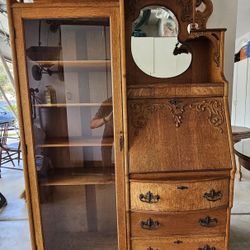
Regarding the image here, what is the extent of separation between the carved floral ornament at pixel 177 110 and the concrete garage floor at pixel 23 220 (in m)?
1.15

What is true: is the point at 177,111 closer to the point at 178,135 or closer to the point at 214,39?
the point at 178,135

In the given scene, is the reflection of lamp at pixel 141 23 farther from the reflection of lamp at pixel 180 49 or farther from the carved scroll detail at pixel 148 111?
the carved scroll detail at pixel 148 111

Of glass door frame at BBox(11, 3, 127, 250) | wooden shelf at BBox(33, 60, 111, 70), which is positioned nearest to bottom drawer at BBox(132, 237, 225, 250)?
glass door frame at BBox(11, 3, 127, 250)

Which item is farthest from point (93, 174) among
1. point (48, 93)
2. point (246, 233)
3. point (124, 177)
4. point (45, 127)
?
point (246, 233)

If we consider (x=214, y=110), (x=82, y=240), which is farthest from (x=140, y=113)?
(x=82, y=240)

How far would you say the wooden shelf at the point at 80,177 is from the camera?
1.40 m

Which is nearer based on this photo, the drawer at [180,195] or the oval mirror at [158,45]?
the drawer at [180,195]

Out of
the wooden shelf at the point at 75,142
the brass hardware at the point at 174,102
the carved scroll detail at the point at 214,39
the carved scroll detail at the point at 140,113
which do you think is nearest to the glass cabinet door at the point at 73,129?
the wooden shelf at the point at 75,142

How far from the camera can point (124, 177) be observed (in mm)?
1241

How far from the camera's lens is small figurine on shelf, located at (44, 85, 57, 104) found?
1.39 metres

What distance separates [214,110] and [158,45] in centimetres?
62

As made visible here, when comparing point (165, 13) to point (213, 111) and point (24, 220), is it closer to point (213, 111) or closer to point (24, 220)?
point (213, 111)

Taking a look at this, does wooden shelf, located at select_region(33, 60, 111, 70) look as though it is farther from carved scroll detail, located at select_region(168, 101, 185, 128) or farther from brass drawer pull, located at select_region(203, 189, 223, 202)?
brass drawer pull, located at select_region(203, 189, 223, 202)

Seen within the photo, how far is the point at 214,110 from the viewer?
1262 mm
